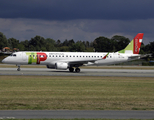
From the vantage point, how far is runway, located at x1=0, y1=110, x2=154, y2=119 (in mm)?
12352

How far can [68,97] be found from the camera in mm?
18594

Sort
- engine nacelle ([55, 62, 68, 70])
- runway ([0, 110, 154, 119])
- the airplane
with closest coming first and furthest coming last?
runway ([0, 110, 154, 119]) → engine nacelle ([55, 62, 68, 70]) → the airplane

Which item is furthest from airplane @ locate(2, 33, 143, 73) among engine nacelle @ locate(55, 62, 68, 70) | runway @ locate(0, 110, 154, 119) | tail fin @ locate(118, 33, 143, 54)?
runway @ locate(0, 110, 154, 119)

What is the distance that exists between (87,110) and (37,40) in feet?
526

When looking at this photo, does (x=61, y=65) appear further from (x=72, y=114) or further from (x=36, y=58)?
(x=72, y=114)

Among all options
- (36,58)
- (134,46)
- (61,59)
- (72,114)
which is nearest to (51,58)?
(61,59)

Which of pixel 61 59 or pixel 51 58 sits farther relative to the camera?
pixel 61 59

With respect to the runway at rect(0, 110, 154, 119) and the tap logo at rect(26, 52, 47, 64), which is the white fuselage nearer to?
the tap logo at rect(26, 52, 47, 64)

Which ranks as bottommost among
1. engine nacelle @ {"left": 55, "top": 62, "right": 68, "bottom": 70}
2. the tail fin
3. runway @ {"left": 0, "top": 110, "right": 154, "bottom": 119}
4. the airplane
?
runway @ {"left": 0, "top": 110, "right": 154, "bottom": 119}

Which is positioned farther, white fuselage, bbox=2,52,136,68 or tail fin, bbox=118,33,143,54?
tail fin, bbox=118,33,143,54

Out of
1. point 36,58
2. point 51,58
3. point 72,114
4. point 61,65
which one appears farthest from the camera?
point 51,58

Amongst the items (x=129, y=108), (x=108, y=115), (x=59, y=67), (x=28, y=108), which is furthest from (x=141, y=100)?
(x=59, y=67)

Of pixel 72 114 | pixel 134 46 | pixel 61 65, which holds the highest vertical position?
pixel 134 46

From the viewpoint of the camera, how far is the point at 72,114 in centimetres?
1293
